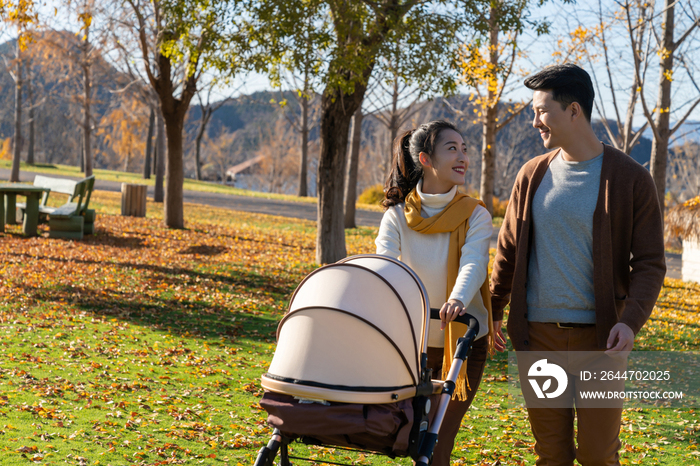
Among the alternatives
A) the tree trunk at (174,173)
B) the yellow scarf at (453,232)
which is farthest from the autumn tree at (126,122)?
the yellow scarf at (453,232)

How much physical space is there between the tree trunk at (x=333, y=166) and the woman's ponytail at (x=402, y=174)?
26.1 feet

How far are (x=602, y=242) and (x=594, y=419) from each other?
81 cm

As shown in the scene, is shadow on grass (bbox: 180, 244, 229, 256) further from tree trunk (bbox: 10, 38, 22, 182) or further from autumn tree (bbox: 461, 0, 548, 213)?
tree trunk (bbox: 10, 38, 22, 182)

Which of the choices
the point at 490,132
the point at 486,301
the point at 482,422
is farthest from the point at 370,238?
the point at 486,301

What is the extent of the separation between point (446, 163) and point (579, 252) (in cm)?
77

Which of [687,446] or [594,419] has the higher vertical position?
[594,419]

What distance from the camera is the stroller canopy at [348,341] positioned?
2.35 m

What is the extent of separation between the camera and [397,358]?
246 centimetres

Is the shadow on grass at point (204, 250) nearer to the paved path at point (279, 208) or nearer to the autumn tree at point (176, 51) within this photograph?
the autumn tree at point (176, 51)

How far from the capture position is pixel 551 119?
9.17 feet

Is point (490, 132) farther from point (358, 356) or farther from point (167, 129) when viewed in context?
point (358, 356)

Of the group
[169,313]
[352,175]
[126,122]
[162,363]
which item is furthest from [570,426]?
→ [126,122]

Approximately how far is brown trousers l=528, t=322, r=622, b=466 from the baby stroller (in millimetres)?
688

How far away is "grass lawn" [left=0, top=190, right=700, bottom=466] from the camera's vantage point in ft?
14.4
